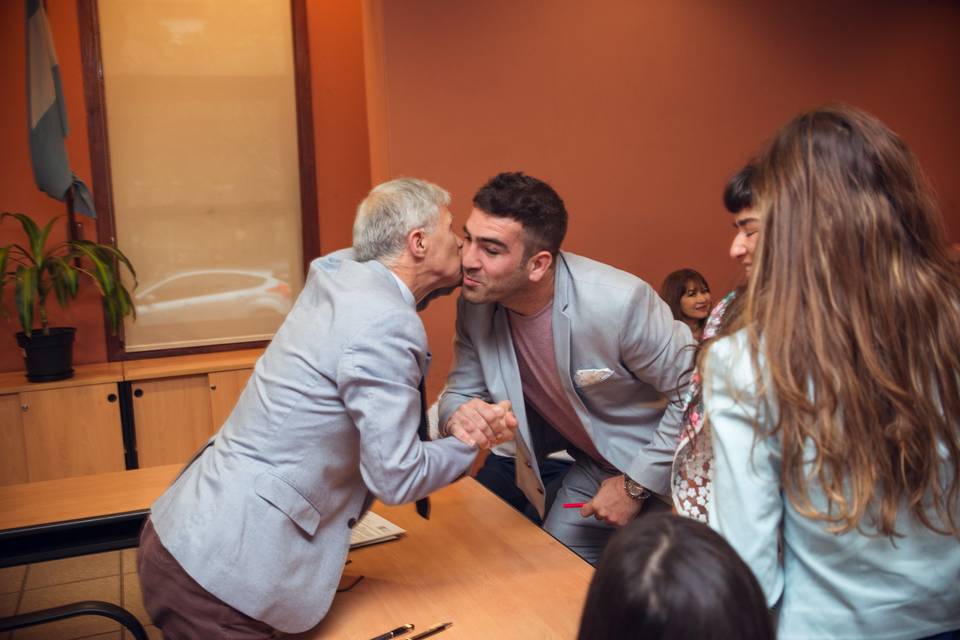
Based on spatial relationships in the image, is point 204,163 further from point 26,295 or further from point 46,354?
point 46,354

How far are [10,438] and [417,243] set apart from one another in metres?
2.86

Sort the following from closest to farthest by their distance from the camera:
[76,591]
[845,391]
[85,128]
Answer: [845,391] → [76,591] → [85,128]

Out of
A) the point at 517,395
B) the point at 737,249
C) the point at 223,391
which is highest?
the point at 737,249

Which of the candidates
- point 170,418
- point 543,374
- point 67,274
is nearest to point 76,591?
point 170,418

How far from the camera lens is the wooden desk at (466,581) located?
157 centimetres

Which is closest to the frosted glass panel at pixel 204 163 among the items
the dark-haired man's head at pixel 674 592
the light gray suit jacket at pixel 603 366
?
the light gray suit jacket at pixel 603 366

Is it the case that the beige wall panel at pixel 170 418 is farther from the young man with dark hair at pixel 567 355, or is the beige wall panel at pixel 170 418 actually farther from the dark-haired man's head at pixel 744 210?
the dark-haired man's head at pixel 744 210

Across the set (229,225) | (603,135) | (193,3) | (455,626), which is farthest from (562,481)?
(193,3)

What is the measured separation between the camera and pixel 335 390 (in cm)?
163

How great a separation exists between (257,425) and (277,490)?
0.48 ft

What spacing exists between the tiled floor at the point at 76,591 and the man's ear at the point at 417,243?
1964 millimetres

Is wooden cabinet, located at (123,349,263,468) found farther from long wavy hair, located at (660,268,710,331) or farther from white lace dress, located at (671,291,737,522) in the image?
white lace dress, located at (671,291,737,522)

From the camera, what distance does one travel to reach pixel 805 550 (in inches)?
47.5

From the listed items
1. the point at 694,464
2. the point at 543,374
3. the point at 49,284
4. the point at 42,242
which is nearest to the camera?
the point at 694,464
